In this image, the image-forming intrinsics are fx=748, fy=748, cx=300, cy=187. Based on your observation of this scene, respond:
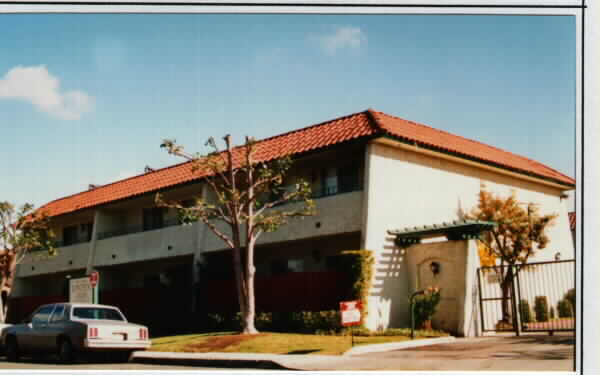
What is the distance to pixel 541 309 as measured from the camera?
25.2 metres

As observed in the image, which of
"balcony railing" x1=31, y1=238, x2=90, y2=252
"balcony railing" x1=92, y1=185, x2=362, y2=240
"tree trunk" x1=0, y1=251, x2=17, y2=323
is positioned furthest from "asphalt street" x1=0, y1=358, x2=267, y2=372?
"balcony railing" x1=31, y1=238, x2=90, y2=252

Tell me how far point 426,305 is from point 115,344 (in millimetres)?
9078

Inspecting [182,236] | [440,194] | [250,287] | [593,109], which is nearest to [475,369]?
[593,109]

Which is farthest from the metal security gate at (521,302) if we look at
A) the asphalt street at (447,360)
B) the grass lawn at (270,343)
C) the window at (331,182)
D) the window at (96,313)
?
the window at (96,313)

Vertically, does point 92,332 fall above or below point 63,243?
below

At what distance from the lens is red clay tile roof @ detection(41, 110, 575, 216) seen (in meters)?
24.0

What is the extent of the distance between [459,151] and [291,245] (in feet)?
22.4

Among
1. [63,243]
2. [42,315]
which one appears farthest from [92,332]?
[63,243]

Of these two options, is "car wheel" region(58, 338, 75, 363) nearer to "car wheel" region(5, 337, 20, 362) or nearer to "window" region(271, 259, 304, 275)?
"car wheel" region(5, 337, 20, 362)

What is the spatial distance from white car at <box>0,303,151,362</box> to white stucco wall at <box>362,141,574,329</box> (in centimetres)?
733

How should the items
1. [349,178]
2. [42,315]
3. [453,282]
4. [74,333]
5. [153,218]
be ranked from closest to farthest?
[74,333], [42,315], [453,282], [349,178], [153,218]

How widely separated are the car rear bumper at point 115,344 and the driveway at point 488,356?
517 centimetres

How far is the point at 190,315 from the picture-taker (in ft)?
87.8

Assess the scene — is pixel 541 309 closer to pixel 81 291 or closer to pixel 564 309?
pixel 564 309
